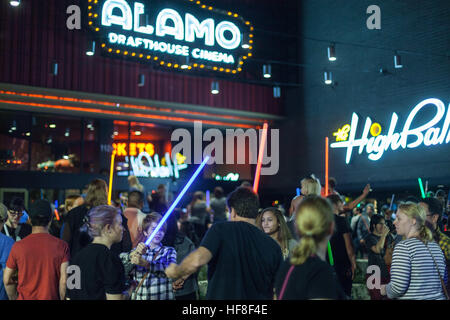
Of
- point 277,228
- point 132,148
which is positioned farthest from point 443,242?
point 132,148

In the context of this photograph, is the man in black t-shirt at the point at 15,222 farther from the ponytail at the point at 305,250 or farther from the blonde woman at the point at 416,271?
the blonde woman at the point at 416,271

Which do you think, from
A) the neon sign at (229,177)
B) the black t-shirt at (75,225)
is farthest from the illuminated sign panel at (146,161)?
the black t-shirt at (75,225)

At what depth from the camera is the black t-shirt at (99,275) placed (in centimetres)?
380

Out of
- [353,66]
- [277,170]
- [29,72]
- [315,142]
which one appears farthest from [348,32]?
[29,72]

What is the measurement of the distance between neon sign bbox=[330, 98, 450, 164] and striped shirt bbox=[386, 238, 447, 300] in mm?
10195

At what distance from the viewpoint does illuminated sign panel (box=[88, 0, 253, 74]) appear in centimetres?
1200

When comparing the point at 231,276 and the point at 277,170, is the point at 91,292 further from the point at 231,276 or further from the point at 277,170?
the point at 277,170

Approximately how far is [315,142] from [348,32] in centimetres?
379

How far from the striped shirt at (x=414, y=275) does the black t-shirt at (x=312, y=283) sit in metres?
1.25

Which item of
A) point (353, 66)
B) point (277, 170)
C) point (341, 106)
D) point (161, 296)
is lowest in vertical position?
point (161, 296)

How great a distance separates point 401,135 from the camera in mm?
14516

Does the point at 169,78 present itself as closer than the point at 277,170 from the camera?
Yes


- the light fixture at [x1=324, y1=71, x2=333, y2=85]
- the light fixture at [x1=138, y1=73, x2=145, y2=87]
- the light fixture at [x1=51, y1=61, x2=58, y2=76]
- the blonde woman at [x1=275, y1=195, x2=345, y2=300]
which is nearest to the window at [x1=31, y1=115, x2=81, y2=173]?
the light fixture at [x1=51, y1=61, x2=58, y2=76]

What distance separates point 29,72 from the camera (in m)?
13.4
